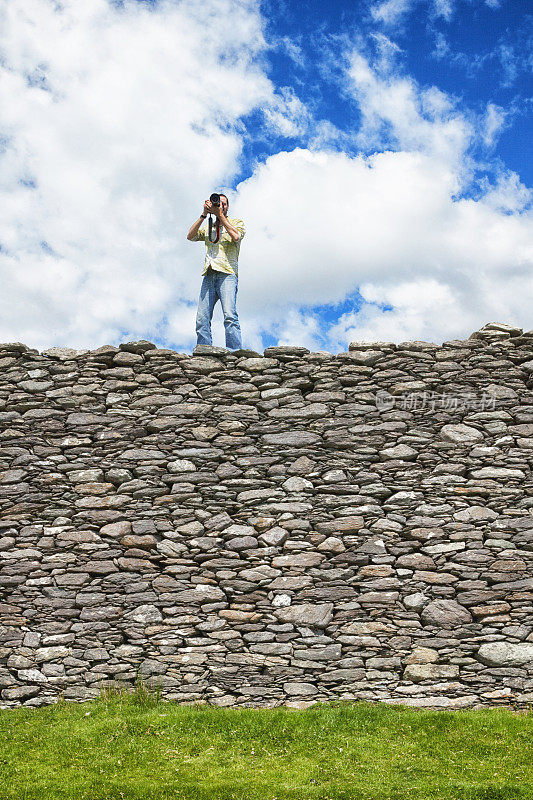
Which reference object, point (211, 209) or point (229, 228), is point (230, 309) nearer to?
point (229, 228)

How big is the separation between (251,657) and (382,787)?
2.37 metres

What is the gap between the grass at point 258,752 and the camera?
6102 millimetres

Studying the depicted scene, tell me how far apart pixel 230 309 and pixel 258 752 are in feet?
20.1

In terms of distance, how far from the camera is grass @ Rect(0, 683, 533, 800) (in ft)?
20.0

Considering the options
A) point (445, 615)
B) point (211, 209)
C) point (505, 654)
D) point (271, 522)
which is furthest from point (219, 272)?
point (505, 654)

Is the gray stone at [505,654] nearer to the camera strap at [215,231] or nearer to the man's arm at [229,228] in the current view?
the man's arm at [229,228]

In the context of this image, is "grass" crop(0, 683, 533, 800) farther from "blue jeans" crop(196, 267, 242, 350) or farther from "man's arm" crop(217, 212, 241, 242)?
"man's arm" crop(217, 212, 241, 242)

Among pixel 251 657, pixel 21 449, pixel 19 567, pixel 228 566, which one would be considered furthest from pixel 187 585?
pixel 21 449

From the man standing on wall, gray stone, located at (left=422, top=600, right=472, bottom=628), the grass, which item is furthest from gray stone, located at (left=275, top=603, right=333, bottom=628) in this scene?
the man standing on wall

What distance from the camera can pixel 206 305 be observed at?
10656 mm

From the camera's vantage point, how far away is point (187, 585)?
851 cm

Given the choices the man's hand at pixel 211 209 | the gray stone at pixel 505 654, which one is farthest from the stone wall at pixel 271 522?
the man's hand at pixel 211 209

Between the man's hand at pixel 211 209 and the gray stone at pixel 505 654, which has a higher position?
the man's hand at pixel 211 209

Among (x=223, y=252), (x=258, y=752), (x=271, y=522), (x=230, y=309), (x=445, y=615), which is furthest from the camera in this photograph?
(x=223, y=252)
